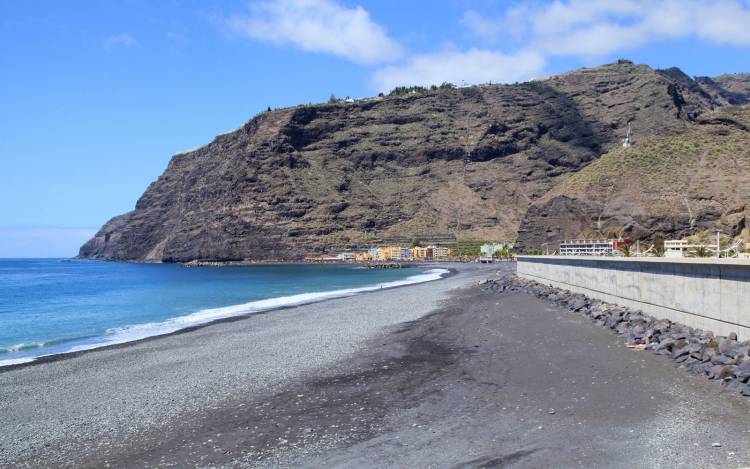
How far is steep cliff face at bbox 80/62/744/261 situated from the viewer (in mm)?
144750

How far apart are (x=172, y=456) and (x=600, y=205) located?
78.6m

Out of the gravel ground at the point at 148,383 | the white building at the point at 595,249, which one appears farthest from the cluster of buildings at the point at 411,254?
the gravel ground at the point at 148,383

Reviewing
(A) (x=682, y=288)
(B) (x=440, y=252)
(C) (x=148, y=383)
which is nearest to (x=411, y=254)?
(B) (x=440, y=252)

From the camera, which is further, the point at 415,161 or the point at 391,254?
the point at 415,161

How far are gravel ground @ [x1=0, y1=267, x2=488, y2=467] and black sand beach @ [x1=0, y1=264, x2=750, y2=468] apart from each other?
0.06 m

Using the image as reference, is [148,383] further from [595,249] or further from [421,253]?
[421,253]

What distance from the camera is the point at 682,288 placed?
53.4ft

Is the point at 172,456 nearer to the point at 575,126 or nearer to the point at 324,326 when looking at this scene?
the point at 324,326

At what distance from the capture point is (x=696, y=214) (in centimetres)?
6159

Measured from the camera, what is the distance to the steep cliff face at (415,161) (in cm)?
14475

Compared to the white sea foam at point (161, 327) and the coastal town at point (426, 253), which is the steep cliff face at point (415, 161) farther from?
the white sea foam at point (161, 327)

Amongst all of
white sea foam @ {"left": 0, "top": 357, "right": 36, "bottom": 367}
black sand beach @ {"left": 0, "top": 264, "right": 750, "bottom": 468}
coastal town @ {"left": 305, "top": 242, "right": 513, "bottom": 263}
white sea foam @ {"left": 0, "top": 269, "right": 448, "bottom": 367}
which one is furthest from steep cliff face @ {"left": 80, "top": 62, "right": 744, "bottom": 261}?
black sand beach @ {"left": 0, "top": 264, "right": 750, "bottom": 468}

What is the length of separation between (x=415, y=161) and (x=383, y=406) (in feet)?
479

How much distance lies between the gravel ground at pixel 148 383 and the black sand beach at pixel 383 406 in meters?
0.06
